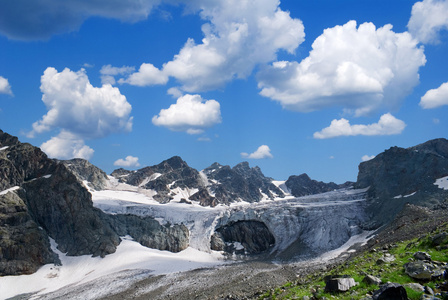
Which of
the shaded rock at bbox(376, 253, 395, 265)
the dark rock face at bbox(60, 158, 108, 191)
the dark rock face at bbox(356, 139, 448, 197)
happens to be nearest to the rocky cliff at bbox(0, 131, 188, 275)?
the dark rock face at bbox(356, 139, 448, 197)

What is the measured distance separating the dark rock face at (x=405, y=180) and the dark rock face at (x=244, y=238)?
29845mm

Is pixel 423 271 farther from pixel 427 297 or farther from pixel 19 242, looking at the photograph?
pixel 19 242

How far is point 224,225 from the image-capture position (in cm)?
11031

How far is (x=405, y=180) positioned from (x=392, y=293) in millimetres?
107310

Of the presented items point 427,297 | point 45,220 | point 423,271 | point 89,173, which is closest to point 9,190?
point 45,220

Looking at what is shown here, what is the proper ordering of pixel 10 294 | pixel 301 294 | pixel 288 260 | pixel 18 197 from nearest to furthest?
pixel 301 294
pixel 10 294
pixel 288 260
pixel 18 197

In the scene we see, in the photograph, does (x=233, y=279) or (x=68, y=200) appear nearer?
(x=233, y=279)

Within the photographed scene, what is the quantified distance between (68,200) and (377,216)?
83002mm

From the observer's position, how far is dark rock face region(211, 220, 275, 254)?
3984 inches

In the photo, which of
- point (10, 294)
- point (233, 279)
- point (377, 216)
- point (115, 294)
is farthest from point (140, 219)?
point (377, 216)

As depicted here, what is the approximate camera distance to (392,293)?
13.9 m

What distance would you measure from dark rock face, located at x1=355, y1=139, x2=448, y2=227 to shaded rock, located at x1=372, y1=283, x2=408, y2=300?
3200 inches

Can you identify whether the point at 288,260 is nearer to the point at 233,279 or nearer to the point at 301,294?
the point at 233,279

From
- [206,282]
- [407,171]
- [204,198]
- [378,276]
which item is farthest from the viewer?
[204,198]
